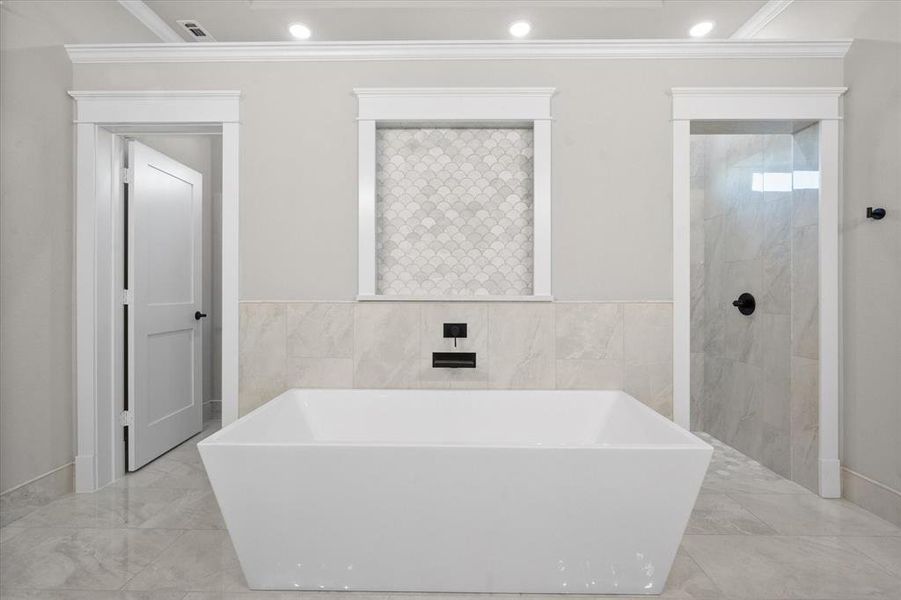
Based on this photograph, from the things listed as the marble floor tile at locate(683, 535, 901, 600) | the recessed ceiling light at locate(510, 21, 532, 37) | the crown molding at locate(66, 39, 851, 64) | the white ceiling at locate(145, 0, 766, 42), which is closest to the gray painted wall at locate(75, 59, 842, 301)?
the crown molding at locate(66, 39, 851, 64)

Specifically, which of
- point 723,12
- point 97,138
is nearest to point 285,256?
point 97,138

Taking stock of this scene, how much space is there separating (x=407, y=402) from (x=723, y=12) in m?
2.76

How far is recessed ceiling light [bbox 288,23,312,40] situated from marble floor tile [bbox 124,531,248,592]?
275 centimetres

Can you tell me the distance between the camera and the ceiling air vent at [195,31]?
9.87ft

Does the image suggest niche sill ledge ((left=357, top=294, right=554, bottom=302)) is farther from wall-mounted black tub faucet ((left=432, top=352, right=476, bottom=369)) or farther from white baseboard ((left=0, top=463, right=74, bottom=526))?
white baseboard ((left=0, top=463, right=74, bottom=526))

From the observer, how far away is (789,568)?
191 cm

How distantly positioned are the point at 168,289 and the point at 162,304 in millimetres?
117

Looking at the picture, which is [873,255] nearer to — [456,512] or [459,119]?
[459,119]

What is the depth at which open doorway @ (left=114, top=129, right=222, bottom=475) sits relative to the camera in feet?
9.28

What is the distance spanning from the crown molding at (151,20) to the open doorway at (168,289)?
60cm

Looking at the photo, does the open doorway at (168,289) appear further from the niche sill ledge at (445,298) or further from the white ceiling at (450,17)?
the niche sill ledge at (445,298)

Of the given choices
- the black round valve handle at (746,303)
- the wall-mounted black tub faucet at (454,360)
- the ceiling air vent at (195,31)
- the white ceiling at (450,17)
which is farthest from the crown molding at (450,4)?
the wall-mounted black tub faucet at (454,360)

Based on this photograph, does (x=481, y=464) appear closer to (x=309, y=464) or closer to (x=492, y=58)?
(x=309, y=464)

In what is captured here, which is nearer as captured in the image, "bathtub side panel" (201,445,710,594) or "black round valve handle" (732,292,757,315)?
"bathtub side panel" (201,445,710,594)
